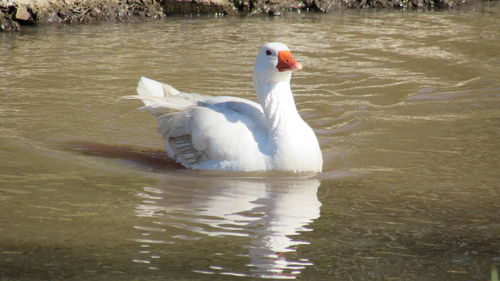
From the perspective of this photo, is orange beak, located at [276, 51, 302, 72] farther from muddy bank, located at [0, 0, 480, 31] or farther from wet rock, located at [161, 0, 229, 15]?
wet rock, located at [161, 0, 229, 15]

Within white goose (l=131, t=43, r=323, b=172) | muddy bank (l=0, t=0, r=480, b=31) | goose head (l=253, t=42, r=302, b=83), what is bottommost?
white goose (l=131, t=43, r=323, b=172)

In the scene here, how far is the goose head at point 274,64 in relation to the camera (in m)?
6.94

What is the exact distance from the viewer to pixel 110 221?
5609 millimetres

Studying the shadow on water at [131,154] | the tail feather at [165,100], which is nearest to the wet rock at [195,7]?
the tail feather at [165,100]

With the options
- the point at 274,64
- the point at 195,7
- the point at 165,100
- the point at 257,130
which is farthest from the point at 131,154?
the point at 195,7

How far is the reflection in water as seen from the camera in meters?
4.93

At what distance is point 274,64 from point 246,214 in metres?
1.67

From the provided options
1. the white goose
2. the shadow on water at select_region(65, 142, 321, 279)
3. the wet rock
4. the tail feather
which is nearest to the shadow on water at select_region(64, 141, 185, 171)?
the shadow on water at select_region(65, 142, 321, 279)

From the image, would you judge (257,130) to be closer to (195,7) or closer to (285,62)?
(285,62)

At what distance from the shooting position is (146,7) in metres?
14.6

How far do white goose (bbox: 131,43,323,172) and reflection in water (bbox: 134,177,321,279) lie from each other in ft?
0.63

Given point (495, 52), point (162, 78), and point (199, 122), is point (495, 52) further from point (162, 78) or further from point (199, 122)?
point (199, 122)

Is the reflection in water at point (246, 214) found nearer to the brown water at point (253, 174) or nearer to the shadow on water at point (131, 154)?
the brown water at point (253, 174)

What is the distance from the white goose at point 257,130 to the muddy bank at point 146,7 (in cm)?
710
